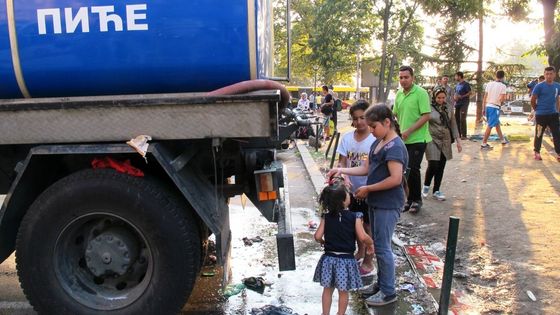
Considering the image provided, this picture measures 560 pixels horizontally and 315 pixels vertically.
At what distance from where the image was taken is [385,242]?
388 centimetres

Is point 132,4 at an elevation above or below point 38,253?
above

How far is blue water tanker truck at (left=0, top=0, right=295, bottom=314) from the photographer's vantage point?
10.3ft

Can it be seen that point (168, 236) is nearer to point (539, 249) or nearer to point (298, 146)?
point (539, 249)

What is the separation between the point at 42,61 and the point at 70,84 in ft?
0.71

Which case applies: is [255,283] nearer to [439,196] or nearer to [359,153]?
[359,153]

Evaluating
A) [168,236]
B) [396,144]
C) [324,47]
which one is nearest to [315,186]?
[396,144]

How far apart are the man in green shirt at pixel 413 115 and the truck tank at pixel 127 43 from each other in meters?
2.92

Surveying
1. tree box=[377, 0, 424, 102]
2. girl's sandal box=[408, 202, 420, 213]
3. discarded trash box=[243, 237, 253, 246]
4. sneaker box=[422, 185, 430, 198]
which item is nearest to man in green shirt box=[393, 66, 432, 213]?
girl's sandal box=[408, 202, 420, 213]

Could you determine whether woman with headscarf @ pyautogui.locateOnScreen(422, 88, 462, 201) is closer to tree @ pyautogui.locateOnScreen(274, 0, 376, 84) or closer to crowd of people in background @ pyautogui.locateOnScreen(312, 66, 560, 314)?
crowd of people in background @ pyautogui.locateOnScreen(312, 66, 560, 314)

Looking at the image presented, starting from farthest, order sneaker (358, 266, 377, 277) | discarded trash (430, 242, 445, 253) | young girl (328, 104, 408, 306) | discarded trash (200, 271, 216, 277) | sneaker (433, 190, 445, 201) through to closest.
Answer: sneaker (433, 190, 445, 201) < discarded trash (430, 242, 445, 253) < discarded trash (200, 271, 216, 277) < sneaker (358, 266, 377, 277) < young girl (328, 104, 408, 306)

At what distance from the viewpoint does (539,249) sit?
515cm

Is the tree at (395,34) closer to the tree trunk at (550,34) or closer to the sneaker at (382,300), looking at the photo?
the tree trunk at (550,34)

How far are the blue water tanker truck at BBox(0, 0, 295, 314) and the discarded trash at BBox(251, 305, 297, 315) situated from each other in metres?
0.69

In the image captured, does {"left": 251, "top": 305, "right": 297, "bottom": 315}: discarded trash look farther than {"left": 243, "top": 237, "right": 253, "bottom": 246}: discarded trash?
No
